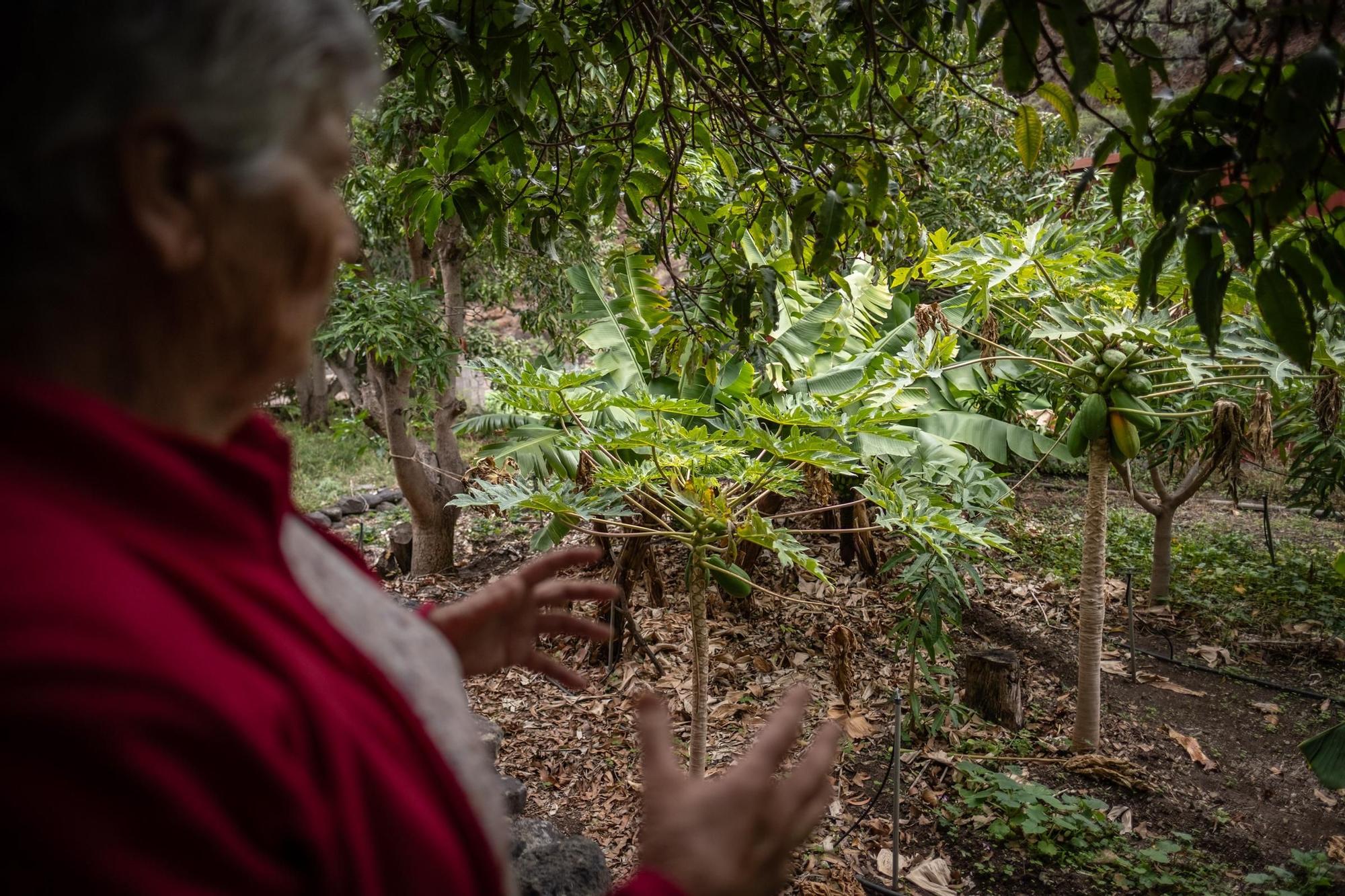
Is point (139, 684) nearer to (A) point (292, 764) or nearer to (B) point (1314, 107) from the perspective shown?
(A) point (292, 764)

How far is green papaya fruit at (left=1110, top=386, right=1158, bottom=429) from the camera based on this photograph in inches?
126

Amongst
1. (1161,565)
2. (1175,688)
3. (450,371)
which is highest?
(450,371)

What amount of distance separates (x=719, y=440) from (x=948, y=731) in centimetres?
210

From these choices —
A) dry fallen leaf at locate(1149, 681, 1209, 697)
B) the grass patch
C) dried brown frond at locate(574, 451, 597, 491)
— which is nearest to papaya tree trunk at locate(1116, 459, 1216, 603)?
dry fallen leaf at locate(1149, 681, 1209, 697)

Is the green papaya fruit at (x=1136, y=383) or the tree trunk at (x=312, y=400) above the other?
the tree trunk at (x=312, y=400)

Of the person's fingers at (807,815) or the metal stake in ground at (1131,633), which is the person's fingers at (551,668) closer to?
the person's fingers at (807,815)

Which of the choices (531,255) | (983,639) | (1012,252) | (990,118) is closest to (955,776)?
(983,639)

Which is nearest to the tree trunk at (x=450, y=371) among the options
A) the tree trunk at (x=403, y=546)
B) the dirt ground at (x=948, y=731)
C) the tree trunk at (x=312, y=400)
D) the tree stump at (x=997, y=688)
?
the tree trunk at (x=403, y=546)

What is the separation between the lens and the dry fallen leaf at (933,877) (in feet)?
9.18

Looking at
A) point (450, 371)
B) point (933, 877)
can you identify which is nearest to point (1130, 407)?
point (933, 877)

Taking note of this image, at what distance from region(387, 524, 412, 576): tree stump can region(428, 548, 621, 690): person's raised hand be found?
17.6 feet

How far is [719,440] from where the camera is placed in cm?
286

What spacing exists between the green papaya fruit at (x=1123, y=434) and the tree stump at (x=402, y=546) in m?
4.88

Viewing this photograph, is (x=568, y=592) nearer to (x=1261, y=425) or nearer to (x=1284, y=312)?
(x=1284, y=312)
